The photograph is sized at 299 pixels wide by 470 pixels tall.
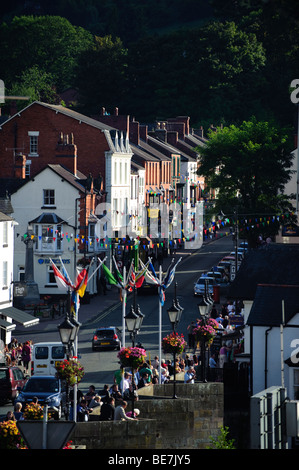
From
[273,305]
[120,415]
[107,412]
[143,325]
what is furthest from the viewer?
[143,325]

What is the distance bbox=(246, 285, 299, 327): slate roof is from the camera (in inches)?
1597

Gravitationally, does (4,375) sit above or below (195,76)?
below

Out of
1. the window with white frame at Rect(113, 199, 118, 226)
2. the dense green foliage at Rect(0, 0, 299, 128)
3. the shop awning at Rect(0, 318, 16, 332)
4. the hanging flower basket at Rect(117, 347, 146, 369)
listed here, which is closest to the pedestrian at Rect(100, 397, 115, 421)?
the hanging flower basket at Rect(117, 347, 146, 369)

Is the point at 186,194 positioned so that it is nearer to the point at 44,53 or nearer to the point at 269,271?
the point at 44,53

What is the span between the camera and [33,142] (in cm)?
9331

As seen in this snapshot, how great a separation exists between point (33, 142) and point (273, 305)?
54236 mm

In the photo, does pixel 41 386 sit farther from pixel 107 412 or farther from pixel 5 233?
pixel 5 233

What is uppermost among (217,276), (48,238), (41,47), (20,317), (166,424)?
(41,47)

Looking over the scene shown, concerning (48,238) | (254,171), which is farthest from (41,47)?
(48,238)

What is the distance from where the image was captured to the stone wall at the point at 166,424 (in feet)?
101

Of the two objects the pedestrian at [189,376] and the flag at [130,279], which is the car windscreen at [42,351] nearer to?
the flag at [130,279]

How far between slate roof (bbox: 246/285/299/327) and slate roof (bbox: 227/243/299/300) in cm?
668

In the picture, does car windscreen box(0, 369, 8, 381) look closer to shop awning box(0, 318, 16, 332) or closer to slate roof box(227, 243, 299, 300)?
slate roof box(227, 243, 299, 300)

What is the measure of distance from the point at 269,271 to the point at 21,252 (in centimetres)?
3552
